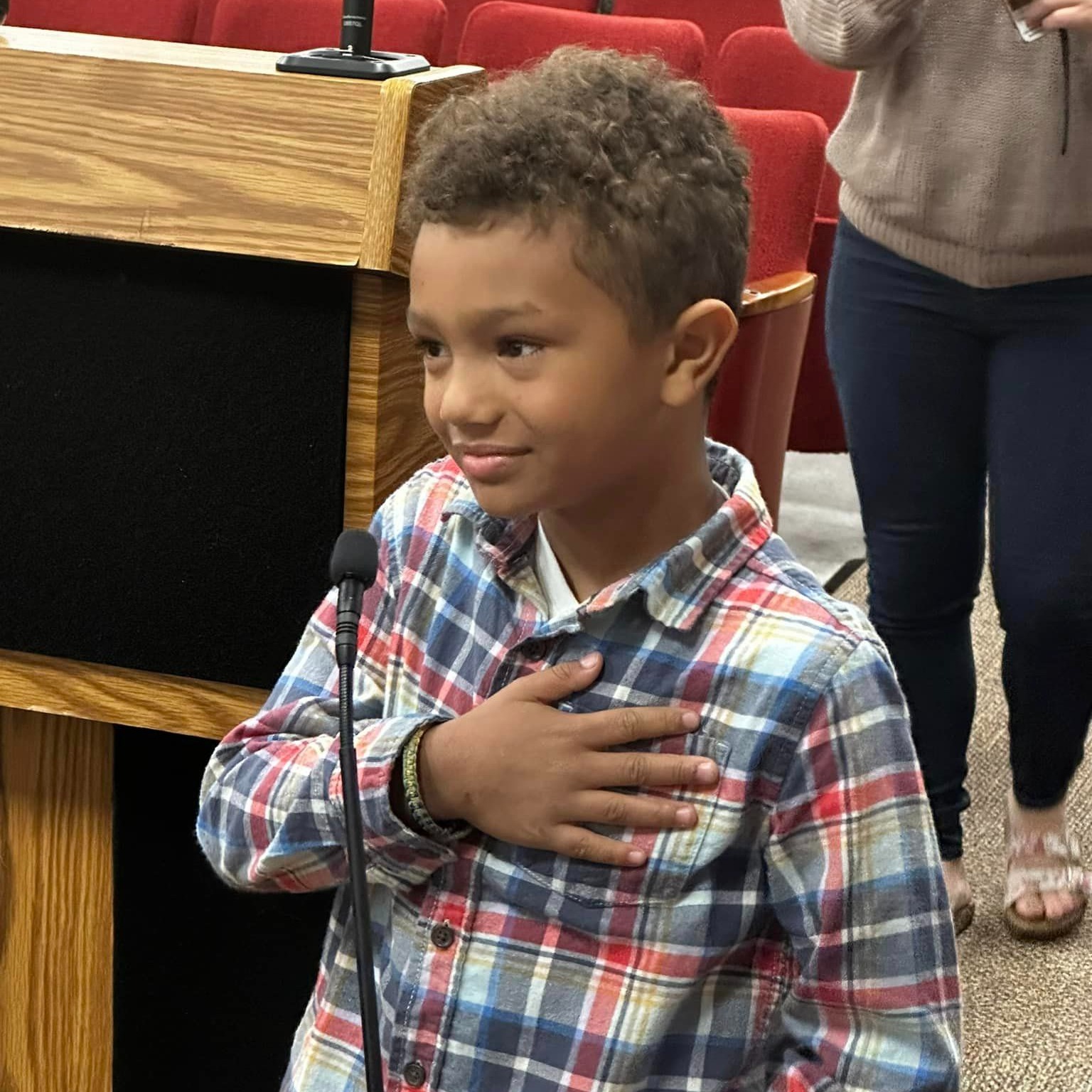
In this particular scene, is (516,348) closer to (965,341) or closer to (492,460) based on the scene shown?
(492,460)

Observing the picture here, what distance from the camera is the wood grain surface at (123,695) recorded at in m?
1.15

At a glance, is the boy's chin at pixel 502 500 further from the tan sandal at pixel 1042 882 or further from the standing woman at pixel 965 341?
the tan sandal at pixel 1042 882

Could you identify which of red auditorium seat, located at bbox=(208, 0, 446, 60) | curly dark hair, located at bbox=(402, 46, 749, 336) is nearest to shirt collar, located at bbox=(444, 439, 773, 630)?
curly dark hair, located at bbox=(402, 46, 749, 336)

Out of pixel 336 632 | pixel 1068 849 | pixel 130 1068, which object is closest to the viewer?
pixel 336 632

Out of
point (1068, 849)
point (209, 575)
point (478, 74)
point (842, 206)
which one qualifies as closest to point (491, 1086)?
point (209, 575)

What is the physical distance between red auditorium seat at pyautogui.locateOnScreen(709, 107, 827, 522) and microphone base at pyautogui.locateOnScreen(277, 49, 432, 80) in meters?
1.33

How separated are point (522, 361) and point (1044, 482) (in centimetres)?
95

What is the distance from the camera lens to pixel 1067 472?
154 cm

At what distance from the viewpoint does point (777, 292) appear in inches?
90.4

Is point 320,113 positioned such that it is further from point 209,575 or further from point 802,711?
point 802,711

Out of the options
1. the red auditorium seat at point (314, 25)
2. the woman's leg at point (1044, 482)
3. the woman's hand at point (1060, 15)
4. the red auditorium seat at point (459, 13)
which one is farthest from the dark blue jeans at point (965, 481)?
the red auditorium seat at point (459, 13)

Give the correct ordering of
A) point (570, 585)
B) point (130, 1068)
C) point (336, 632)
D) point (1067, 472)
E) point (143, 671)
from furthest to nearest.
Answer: point (1067, 472) < point (130, 1068) < point (143, 671) < point (570, 585) < point (336, 632)

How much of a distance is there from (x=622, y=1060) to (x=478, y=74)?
717mm

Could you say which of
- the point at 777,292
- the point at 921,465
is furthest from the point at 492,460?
the point at 777,292
